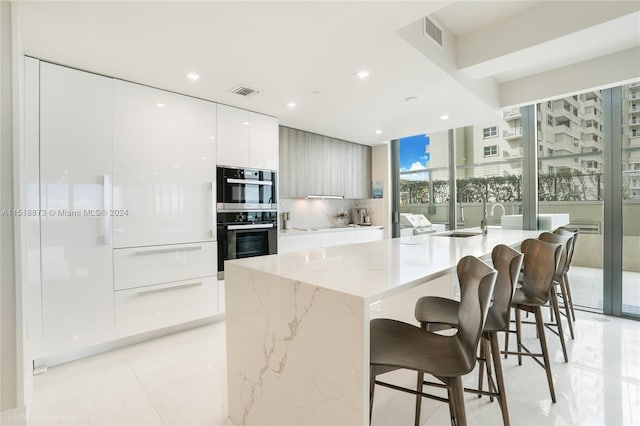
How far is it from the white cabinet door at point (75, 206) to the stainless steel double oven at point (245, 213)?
100 centimetres

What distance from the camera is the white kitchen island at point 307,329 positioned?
107 cm

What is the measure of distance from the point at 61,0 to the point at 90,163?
3.82 ft

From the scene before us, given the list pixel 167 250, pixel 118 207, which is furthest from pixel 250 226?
pixel 118 207

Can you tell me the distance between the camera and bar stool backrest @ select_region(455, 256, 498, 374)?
1034mm

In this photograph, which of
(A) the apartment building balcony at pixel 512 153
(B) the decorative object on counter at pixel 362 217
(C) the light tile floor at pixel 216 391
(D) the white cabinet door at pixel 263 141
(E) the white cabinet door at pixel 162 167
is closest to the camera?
(C) the light tile floor at pixel 216 391

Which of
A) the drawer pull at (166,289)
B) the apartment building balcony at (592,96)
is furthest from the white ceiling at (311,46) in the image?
the drawer pull at (166,289)

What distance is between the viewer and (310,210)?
4.98 meters

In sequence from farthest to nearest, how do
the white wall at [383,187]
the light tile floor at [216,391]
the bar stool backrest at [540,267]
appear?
1. the white wall at [383,187]
2. the bar stool backrest at [540,267]
3. the light tile floor at [216,391]

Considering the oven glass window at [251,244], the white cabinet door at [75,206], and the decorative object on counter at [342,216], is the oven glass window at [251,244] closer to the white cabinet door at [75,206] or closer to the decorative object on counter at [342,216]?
the white cabinet door at [75,206]

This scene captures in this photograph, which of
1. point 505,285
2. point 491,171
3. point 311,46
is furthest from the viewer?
point 491,171

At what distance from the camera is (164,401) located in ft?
6.24

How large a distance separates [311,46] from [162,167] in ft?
5.63

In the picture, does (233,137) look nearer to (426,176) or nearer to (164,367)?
(164,367)

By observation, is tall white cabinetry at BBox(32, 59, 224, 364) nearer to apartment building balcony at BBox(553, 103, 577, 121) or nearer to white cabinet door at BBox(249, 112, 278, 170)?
white cabinet door at BBox(249, 112, 278, 170)
